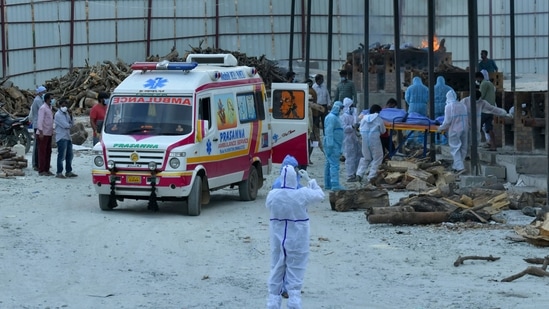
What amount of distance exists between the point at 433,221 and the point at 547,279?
4710 millimetres

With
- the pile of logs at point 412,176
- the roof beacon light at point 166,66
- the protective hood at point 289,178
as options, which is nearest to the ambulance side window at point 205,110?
the roof beacon light at point 166,66

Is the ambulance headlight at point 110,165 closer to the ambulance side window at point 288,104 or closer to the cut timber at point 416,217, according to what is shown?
the cut timber at point 416,217

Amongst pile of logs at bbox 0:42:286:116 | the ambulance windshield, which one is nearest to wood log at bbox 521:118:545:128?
the ambulance windshield

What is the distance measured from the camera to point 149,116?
2003cm

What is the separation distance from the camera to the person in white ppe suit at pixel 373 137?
24.6 meters

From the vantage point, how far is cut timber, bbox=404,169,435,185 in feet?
77.7

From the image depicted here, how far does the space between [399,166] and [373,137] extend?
873mm

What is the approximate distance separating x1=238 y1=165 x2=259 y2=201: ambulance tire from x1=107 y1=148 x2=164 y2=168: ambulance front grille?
111 inches

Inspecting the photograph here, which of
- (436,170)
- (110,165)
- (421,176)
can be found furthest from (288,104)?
(110,165)

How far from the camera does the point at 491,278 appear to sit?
552 inches

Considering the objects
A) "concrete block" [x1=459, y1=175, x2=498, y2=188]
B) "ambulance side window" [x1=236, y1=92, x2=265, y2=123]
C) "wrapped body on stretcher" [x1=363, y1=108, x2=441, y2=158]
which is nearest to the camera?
"ambulance side window" [x1=236, y1=92, x2=265, y2=123]

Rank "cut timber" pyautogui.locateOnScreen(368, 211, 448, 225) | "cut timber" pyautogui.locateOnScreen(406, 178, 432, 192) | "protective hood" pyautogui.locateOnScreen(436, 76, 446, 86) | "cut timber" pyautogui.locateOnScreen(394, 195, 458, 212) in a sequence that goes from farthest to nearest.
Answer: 1. "protective hood" pyautogui.locateOnScreen(436, 76, 446, 86)
2. "cut timber" pyautogui.locateOnScreen(406, 178, 432, 192)
3. "cut timber" pyautogui.locateOnScreen(394, 195, 458, 212)
4. "cut timber" pyautogui.locateOnScreen(368, 211, 448, 225)

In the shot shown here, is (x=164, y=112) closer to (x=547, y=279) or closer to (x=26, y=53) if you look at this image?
(x=547, y=279)

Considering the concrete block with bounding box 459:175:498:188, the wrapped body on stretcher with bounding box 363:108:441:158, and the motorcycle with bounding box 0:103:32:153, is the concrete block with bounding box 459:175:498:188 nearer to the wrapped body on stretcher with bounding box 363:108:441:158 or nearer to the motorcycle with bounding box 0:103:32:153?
the wrapped body on stretcher with bounding box 363:108:441:158
